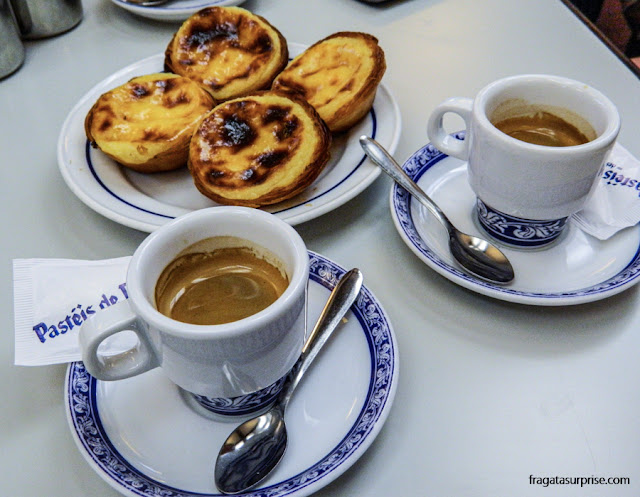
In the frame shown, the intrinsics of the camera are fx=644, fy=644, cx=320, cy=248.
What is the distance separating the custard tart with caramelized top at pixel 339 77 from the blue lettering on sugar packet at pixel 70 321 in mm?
489

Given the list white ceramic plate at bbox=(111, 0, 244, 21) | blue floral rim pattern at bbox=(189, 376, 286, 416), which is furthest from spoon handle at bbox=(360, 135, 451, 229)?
white ceramic plate at bbox=(111, 0, 244, 21)

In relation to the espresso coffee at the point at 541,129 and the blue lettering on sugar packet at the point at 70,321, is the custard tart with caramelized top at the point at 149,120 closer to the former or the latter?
the blue lettering on sugar packet at the point at 70,321

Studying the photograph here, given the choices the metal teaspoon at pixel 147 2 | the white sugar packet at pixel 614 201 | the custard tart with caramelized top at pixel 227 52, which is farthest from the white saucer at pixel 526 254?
the metal teaspoon at pixel 147 2

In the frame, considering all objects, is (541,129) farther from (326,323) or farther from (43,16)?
(43,16)

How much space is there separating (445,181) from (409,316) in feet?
0.94

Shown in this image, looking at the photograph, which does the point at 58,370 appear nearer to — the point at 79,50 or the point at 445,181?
the point at 445,181

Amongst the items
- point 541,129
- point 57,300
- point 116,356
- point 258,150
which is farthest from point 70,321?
point 541,129

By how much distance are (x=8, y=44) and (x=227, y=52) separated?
50cm

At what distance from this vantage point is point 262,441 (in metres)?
0.70

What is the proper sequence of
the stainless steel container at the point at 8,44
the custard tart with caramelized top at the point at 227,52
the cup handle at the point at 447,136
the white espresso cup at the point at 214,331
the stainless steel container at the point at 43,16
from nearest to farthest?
the white espresso cup at the point at 214,331, the cup handle at the point at 447,136, the custard tart with caramelized top at the point at 227,52, the stainless steel container at the point at 8,44, the stainless steel container at the point at 43,16

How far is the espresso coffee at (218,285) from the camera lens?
0.71 metres

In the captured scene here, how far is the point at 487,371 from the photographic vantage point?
823 millimetres

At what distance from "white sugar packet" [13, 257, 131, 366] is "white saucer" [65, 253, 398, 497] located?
5cm
